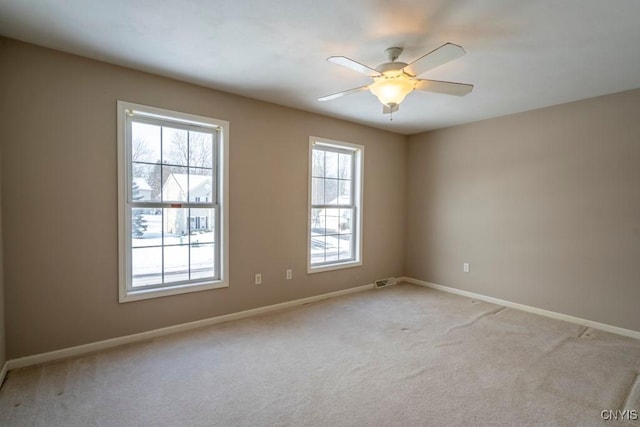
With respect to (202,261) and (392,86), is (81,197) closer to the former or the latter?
(202,261)

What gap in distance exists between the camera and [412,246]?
17.3 feet

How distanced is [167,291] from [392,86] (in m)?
2.71

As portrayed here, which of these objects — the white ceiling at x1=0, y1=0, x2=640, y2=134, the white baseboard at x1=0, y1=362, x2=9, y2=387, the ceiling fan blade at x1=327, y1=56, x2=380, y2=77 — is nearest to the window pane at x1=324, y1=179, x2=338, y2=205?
the white ceiling at x1=0, y1=0, x2=640, y2=134

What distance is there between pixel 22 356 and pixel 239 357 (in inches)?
63.6

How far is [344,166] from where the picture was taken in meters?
4.67

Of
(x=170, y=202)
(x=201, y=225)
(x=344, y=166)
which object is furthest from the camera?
(x=344, y=166)

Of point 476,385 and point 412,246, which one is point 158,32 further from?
point 412,246

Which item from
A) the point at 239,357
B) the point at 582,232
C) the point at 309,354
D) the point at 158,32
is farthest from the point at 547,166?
the point at 158,32

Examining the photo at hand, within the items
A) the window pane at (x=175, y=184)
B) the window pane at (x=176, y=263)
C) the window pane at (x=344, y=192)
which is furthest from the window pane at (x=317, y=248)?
the window pane at (x=175, y=184)

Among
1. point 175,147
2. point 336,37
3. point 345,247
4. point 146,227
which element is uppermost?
point 336,37

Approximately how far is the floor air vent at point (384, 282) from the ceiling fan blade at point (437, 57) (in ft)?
11.1

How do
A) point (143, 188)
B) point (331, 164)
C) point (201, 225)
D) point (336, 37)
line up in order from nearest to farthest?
point (336, 37) < point (143, 188) < point (201, 225) < point (331, 164)

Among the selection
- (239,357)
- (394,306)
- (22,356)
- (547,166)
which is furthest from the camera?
(394,306)

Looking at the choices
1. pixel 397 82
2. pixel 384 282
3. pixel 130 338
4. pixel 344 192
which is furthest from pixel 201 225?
pixel 384 282
